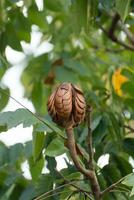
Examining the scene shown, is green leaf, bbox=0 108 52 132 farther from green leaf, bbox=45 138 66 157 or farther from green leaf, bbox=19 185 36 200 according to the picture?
green leaf, bbox=19 185 36 200

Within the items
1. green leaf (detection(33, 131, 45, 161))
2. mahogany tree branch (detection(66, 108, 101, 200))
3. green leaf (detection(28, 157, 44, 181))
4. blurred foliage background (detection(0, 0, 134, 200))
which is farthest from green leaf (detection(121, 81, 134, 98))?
mahogany tree branch (detection(66, 108, 101, 200))

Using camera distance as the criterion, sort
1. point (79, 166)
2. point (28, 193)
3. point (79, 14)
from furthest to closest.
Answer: point (28, 193) → point (79, 14) → point (79, 166)

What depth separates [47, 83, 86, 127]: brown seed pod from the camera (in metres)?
1.28

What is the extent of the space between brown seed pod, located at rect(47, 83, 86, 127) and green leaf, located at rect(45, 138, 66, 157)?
0.71 ft

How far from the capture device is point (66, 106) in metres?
1.28

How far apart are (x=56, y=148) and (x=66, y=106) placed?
0.85ft

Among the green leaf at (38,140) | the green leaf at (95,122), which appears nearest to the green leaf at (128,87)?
the green leaf at (95,122)

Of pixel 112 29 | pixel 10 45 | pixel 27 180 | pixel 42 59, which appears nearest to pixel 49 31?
pixel 42 59

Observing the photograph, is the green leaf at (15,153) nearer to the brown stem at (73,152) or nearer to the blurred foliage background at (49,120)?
the blurred foliage background at (49,120)

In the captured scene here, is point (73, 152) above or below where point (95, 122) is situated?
below

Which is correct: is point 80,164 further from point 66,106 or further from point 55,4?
point 55,4

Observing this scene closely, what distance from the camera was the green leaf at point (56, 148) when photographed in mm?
1512

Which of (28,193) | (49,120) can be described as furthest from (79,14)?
(28,193)

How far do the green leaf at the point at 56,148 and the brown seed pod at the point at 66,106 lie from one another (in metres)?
0.22
